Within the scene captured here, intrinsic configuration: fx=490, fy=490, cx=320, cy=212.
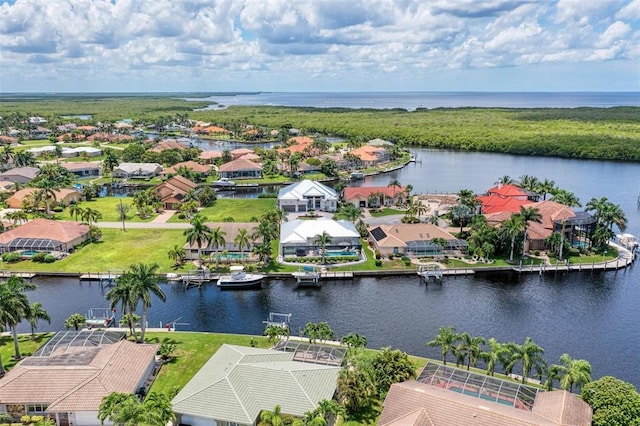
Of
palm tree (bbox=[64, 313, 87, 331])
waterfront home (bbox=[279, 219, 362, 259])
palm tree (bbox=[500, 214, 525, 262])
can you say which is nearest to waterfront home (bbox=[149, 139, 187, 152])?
waterfront home (bbox=[279, 219, 362, 259])

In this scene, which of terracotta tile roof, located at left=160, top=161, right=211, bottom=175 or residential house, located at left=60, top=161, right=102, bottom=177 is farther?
residential house, located at left=60, top=161, right=102, bottom=177

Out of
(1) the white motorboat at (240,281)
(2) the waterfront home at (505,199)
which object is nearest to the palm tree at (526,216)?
(2) the waterfront home at (505,199)

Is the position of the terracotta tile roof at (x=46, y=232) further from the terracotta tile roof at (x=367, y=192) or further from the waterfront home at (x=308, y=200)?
the terracotta tile roof at (x=367, y=192)

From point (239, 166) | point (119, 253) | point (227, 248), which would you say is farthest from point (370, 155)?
point (119, 253)

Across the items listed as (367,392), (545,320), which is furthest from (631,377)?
(367,392)

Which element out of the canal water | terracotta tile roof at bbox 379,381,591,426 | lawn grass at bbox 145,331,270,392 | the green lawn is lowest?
the canal water

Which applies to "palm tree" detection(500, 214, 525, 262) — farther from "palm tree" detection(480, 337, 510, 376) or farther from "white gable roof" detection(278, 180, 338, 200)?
"white gable roof" detection(278, 180, 338, 200)

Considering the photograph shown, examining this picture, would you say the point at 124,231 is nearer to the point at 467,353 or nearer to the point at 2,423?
the point at 2,423
